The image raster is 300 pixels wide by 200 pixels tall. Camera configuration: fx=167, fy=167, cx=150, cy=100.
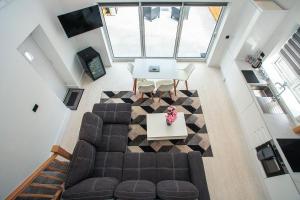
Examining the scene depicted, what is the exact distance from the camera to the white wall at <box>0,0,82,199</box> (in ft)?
7.93

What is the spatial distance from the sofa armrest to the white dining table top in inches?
77.2

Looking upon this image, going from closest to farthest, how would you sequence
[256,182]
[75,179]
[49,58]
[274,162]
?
1. [75,179]
2. [274,162]
3. [256,182]
4. [49,58]

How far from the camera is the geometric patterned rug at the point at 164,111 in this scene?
3494 mm

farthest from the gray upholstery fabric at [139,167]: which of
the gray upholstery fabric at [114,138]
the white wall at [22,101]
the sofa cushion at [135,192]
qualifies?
the white wall at [22,101]

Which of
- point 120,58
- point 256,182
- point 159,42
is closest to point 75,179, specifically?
point 256,182

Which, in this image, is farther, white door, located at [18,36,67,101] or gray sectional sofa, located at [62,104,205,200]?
white door, located at [18,36,67,101]

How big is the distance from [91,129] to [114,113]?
2.14 ft

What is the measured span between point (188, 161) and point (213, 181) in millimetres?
775

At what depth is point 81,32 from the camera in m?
3.88

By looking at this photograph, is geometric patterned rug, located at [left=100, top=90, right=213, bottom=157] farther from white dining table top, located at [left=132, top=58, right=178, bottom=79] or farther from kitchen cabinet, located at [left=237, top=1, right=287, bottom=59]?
kitchen cabinet, located at [left=237, top=1, right=287, bottom=59]

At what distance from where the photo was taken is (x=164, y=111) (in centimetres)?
406

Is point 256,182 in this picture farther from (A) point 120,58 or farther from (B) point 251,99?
(A) point 120,58

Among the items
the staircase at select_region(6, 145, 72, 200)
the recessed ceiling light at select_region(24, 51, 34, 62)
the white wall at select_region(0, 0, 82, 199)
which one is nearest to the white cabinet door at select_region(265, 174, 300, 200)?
the staircase at select_region(6, 145, 72, 200)

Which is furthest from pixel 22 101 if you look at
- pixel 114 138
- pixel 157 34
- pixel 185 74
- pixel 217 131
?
pixel 157 34
